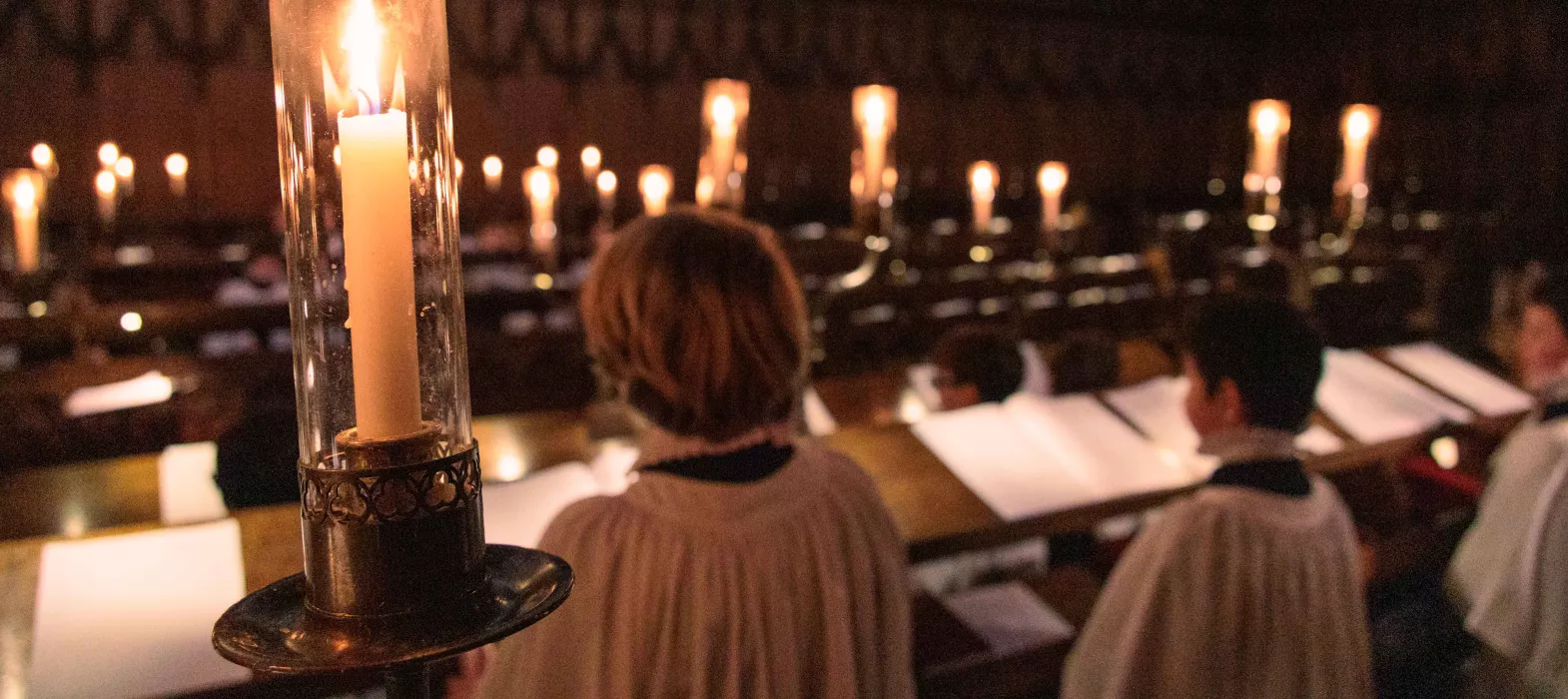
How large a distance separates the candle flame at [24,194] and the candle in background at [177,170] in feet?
21.9

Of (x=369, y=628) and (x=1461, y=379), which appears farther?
(x=1461, y=379)

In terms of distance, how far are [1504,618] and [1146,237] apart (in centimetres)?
967

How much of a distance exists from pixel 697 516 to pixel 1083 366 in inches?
85.0

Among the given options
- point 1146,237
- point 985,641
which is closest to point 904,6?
point 1146,237

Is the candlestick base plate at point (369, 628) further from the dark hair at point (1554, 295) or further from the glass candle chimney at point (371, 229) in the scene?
the dark hair at point (1554, 295)

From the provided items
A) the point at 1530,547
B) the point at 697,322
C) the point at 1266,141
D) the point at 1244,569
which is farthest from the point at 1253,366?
the point at 1266,141

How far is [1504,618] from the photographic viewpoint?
2396 mm

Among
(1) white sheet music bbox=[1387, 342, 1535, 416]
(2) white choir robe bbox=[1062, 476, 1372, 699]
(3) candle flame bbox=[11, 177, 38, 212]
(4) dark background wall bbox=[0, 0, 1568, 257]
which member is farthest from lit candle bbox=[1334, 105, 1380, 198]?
(4) dark background wall bbox=[0, 0, 1568, 257]

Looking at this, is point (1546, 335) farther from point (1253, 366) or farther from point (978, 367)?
point (978, 367)

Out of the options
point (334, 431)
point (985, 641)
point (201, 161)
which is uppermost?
point (201, 161)

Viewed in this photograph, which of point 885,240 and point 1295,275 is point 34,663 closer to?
point 885,240

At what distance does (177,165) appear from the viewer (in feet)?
33.2

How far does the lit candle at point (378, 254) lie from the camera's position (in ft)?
1.95

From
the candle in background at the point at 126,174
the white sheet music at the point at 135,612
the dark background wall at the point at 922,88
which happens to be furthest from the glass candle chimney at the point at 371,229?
the candle in background at the point at 126,174
